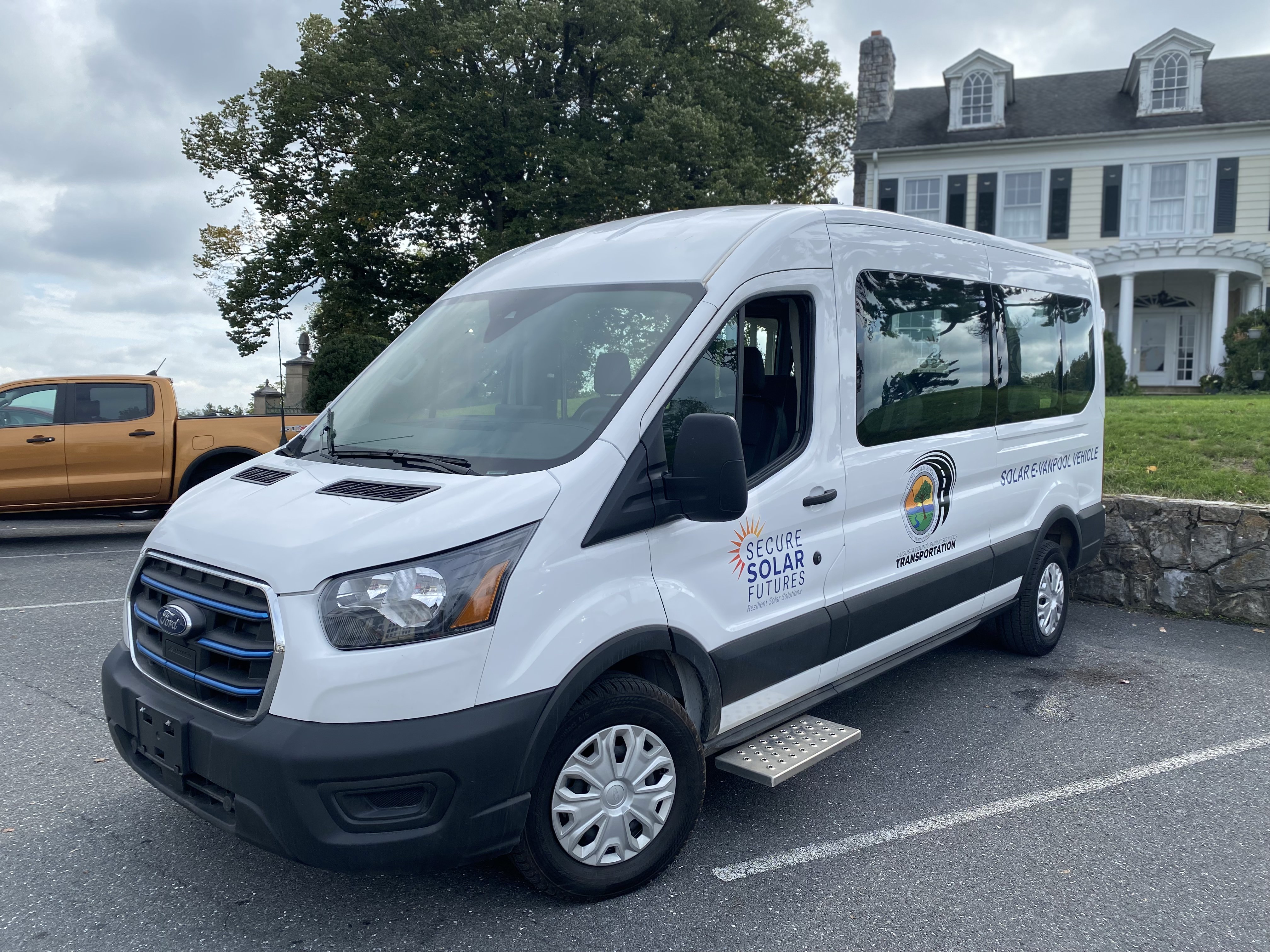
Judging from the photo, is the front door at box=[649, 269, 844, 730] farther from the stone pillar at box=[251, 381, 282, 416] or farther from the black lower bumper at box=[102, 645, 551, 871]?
the stone pillar at box=[251, 381, 282, 416]

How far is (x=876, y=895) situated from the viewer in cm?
327

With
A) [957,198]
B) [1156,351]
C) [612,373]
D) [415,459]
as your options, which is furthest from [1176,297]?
[415,459]

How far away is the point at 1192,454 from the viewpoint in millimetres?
9141

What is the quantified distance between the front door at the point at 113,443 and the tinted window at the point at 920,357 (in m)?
8.69

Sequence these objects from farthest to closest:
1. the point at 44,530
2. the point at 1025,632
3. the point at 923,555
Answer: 1. the point at 44,530
2. the point at 1025,632
3. the point at 923,555

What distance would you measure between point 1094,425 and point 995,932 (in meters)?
4.36

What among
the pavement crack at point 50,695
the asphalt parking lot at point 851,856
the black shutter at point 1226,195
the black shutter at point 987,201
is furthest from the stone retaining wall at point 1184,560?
the black shutter at point 1226,195

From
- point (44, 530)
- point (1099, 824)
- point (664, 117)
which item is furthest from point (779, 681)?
point (664, 117)

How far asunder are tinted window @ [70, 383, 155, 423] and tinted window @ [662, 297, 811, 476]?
8793 mm

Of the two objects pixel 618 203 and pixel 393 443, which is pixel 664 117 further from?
pixel 393 443

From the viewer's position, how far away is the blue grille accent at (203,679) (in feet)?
9.22

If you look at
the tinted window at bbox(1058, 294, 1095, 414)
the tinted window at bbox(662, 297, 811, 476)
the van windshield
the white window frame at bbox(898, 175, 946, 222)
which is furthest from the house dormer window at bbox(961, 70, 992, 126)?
the van windshield

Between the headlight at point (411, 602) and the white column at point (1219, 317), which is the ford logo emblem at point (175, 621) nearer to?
the headlight at point (411, 602)

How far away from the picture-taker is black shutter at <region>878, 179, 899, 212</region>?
27.0m
